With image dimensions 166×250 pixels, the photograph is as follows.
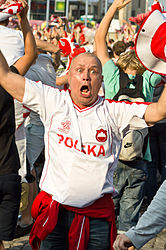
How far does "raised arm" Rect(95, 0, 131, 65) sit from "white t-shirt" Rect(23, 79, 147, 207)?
3.85 feet

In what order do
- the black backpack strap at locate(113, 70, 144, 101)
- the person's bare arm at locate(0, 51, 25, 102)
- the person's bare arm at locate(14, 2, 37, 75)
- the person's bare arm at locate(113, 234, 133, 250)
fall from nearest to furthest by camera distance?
the person's bare arm at locate(113, 234, 133, 250) → the person's bare arm at locate(0, 51, 25, 102) → the person's bare arm at locate(14, 2, 37, 75) → the black backpack strap at locate(113, 70, 144, 101)

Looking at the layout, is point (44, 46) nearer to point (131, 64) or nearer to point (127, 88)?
point (131, 64)

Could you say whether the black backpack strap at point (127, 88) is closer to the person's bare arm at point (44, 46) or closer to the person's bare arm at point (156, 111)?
the person's bare arm at point (44, 46)

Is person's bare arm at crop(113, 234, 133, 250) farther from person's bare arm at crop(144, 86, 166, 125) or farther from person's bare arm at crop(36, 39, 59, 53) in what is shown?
person's bare arm at crop(36, 39, 59, 53)

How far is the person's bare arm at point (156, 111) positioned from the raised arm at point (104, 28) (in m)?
1.29

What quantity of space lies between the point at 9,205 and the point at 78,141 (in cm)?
125

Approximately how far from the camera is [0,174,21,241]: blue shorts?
3.94 metres

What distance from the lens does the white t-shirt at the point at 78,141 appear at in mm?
3020

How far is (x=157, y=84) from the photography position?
4887mm

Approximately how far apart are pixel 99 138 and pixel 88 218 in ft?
1.67

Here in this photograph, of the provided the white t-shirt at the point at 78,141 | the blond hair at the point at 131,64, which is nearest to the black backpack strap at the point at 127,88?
the blond hair at the point at 131,64

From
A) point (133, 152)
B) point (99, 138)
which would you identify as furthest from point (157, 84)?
point (99, 138)

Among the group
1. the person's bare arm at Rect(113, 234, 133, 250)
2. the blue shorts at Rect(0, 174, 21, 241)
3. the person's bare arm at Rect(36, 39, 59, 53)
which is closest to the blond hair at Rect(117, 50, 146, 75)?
the person's bare arm at Rect(36, 39, 59, 53)

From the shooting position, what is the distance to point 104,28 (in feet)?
13.6
